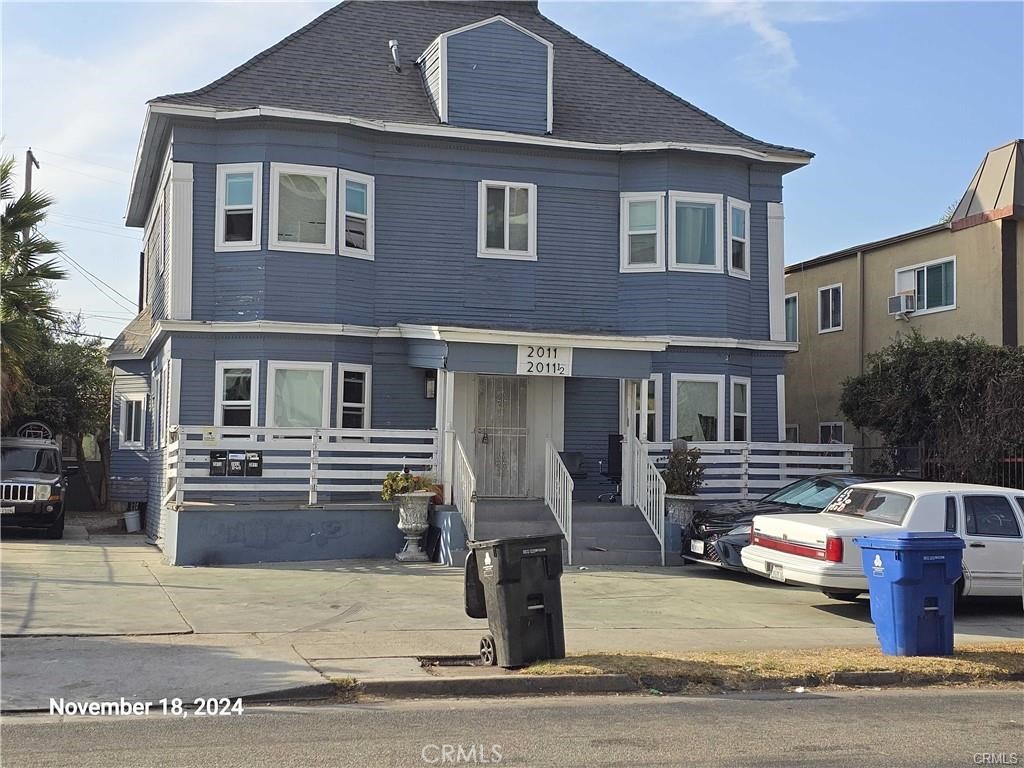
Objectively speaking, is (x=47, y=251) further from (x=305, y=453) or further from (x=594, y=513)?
(x=594, y=513)

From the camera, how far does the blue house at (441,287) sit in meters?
17.5

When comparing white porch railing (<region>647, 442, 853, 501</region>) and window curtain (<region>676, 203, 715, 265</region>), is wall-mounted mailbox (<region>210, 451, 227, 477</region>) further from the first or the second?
window curtain (<region>676, 203, 715, 265</region>)

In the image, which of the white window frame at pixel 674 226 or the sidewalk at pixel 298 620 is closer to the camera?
the sidewalk at pixel 298 620

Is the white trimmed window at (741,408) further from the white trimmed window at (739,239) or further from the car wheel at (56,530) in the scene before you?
the car wheel at (56,530)

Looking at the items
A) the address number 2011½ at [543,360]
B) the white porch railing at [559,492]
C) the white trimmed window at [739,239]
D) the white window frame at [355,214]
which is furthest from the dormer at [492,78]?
the white porch railing at [559,492]

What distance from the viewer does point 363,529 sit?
17094 millimetres

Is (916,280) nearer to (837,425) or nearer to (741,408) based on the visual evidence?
(837,425)

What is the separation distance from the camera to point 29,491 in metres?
19.8

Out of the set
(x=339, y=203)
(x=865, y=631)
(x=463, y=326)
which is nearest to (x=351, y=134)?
(x=339, y=203)

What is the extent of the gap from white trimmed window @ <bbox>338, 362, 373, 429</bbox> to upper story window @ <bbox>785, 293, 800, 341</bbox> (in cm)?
1294

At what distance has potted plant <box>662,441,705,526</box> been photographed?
17.6 meters

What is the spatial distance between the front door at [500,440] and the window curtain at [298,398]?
270 centimetres

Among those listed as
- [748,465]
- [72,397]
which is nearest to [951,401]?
[748,465]

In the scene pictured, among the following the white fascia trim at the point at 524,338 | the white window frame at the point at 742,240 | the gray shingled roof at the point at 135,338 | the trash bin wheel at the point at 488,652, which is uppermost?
the white window frame at the point at 742,240
